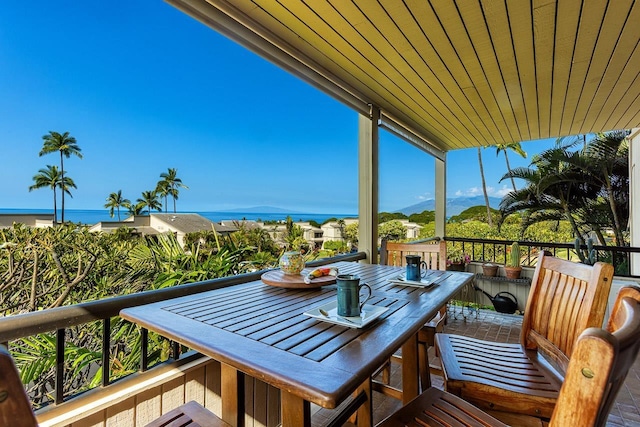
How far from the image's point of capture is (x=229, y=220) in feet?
9.57

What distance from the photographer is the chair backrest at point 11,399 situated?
0.48 metres

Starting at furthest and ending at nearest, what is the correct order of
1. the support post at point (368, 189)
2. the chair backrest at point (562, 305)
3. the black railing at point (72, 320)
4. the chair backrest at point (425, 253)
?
the support post at point (368, 189)
the chair backrest at point (425, 253)
the chair backrest at point (562, 305)
the black railing at point (72, 320)

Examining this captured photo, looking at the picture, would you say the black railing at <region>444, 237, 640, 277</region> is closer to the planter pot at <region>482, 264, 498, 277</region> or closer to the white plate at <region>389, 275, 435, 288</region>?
the planter pot at <region>482, 264, 498, 277</region>

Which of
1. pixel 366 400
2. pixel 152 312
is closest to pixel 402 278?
pixel 366 400

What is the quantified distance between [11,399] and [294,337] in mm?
652

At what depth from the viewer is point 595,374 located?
0.52 metres

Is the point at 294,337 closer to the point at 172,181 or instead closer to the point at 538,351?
the point at 538,351

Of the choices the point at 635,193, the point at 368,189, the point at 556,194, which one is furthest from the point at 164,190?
the point at 556,194

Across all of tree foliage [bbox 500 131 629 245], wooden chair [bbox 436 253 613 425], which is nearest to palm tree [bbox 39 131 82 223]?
wooden chair [bbox 436 253 613 425]

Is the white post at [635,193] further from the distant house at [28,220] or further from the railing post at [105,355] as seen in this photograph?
the distant house at [28,220]

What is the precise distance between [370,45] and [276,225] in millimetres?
1761

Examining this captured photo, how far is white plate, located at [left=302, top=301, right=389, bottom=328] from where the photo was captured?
110cm

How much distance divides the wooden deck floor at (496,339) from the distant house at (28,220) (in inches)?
91.1

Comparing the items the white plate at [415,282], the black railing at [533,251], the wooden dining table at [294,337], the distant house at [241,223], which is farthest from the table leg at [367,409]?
the black railing at [533,251]
